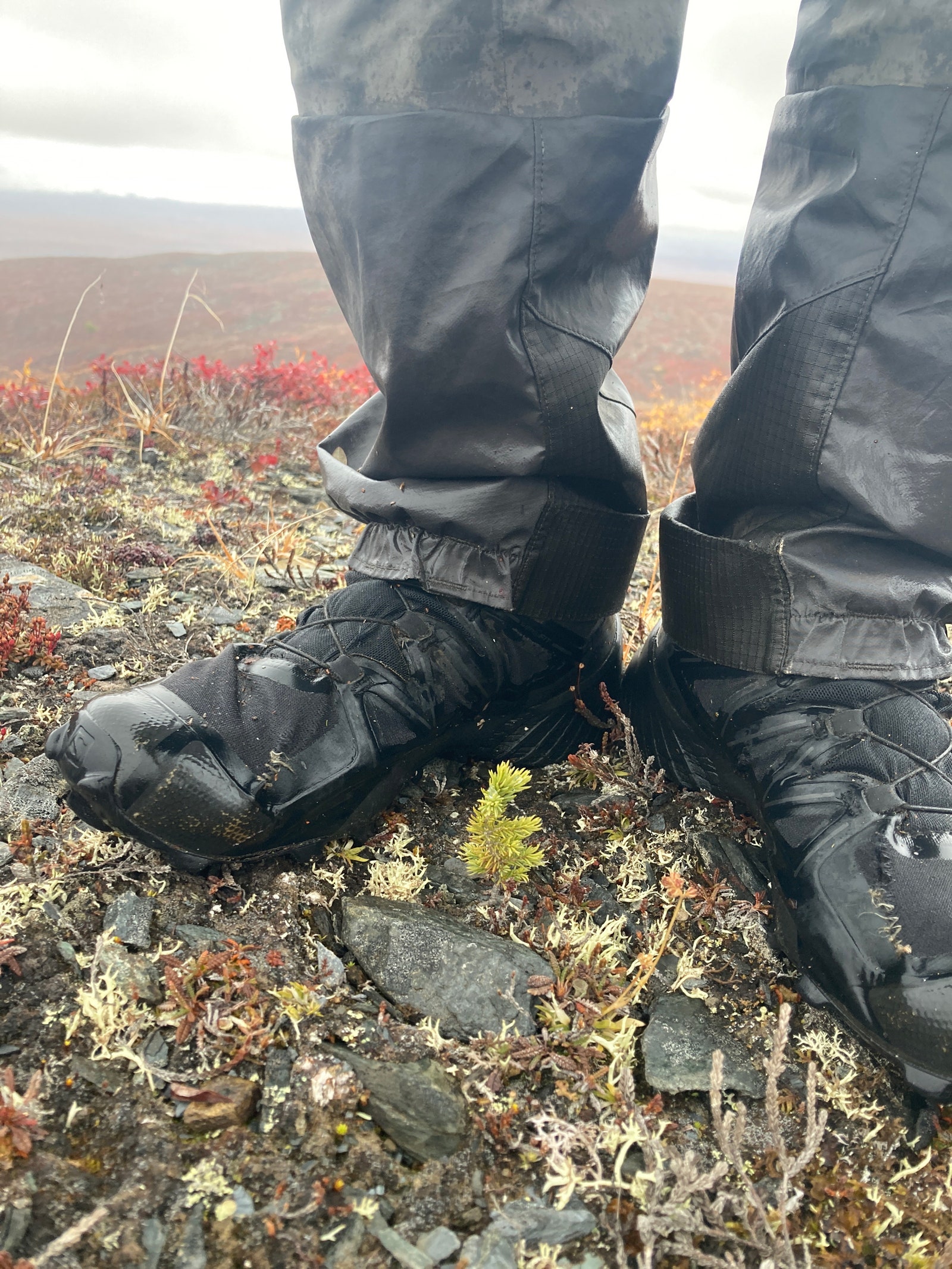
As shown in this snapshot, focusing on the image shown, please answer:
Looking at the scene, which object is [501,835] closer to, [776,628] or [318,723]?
[318,723]

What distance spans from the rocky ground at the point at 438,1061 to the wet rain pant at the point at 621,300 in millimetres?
682

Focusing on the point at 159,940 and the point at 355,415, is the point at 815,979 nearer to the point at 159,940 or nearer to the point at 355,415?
the point at 159,940

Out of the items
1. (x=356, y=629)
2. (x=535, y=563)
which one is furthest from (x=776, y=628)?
(x=356, y=629)

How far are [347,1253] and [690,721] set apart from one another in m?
1.42

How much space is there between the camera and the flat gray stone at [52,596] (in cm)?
312

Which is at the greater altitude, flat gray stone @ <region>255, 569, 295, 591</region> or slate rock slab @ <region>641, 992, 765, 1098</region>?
flat gray stone @ <region>255, 569, 295, 591</region>

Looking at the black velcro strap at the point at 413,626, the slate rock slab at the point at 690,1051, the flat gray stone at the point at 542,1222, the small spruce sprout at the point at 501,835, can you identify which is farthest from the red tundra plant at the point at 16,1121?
the black velcro strap at the point at 413,626

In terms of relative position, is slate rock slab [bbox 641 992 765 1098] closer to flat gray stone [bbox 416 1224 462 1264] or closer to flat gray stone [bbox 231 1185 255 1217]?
flat gray stone [bbox 416 1224 462 1264]

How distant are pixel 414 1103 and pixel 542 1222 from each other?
0.29 metres

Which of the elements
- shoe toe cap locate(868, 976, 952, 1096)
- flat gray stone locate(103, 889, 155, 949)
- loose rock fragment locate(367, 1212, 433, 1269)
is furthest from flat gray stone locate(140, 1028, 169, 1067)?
shoe toe cap locate(868, 976, 952, 1096)

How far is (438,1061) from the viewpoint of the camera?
1.56 meters

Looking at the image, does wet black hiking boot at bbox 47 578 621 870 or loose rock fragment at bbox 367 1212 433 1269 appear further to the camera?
wet black hiking boot at bbox 47 578 621 870

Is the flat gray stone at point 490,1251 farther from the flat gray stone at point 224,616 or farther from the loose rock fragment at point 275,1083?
the flat gray stone at point 224,616

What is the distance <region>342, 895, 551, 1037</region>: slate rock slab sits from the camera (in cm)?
167
